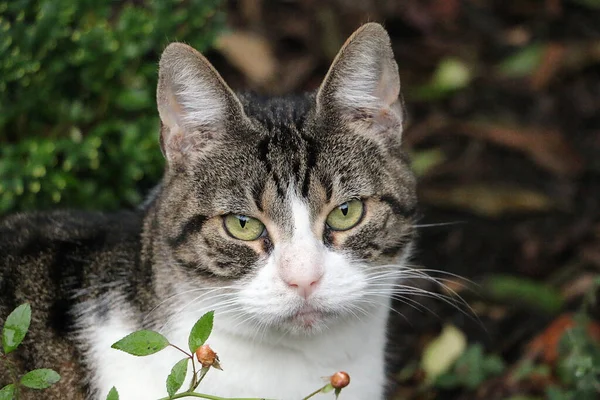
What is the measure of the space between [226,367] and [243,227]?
467 mm

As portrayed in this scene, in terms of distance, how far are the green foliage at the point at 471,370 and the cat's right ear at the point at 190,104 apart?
63.2 inches

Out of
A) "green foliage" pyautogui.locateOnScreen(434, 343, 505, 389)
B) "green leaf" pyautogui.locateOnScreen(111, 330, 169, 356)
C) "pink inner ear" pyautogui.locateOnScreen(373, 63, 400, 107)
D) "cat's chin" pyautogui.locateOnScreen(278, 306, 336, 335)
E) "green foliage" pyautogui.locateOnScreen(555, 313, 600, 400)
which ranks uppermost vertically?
"pink inner ear" pyautogui.locateOnScreen(373, 63, 400, 107)

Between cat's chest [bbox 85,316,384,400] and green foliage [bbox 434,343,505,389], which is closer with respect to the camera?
cat's chest [bbox 85,316,384,400]

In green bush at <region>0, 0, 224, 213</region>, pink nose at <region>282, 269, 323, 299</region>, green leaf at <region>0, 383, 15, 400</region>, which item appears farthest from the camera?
green bush at <region>0, 0, 224, 213</region>

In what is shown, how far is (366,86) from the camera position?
2.93 m

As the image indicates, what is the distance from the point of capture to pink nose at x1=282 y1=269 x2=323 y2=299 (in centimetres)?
258

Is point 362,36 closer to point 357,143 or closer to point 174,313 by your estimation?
point 357,143

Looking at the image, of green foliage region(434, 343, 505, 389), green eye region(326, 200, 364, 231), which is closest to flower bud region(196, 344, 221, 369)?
green eye region(326, 200, 364, 231)

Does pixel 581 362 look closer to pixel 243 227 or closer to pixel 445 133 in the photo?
pixel 243 227

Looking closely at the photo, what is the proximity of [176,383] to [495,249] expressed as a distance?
2738 mm

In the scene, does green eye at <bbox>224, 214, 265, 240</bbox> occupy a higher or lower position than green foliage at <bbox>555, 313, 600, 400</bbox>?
higher

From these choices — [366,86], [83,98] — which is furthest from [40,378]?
[83,98]

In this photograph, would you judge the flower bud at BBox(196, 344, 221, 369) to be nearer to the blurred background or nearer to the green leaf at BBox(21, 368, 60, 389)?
the green leaf at BBox(21, 368, 60, 389)

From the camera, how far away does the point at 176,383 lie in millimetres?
2316
